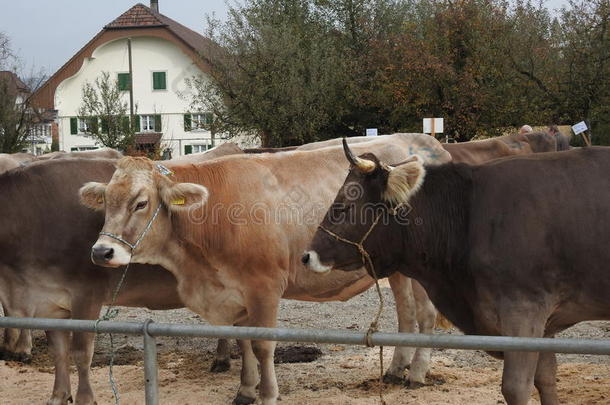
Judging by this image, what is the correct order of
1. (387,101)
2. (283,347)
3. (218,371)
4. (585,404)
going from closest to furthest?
(585,404), (218,371), (283,347), (387,101)

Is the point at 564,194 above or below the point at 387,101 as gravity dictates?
below

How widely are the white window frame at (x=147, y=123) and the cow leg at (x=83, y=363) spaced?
1766 inches

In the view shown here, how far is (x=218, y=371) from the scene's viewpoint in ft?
23.8

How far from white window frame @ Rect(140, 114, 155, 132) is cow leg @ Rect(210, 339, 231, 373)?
144 feet

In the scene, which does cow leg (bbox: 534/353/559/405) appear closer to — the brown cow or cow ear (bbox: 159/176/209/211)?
cow ear (bbox: 159/176/209/211)

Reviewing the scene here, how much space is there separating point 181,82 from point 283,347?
42.7m

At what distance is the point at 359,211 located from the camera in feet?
14.7

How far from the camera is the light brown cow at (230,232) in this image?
5246 mm

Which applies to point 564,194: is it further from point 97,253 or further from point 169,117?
point 169,117

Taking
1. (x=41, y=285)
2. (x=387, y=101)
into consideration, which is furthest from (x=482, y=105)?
(x=41, y=285)

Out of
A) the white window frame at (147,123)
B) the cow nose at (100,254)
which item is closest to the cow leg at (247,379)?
the cow nose at (100,254)

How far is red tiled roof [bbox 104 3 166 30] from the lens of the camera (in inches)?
1903

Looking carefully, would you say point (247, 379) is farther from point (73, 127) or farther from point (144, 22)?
point (73, 127)

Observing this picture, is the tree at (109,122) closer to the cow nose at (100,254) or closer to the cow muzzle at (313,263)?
the cow nose at (100,254)
